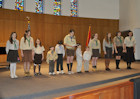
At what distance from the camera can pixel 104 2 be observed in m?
12.2

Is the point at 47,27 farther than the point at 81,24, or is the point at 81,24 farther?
the point at 81,24

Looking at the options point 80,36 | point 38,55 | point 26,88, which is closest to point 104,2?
point 80,36

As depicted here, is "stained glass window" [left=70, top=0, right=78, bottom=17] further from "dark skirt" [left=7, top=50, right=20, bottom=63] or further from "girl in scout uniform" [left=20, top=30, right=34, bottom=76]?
"dark skirt" [left=7, top=50, right=20, bottom=63]

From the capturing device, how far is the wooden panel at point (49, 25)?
9.37 metres

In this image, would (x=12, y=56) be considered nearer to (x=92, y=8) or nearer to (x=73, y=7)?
(x=73, y=7)

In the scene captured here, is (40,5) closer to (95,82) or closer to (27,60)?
(27,60)

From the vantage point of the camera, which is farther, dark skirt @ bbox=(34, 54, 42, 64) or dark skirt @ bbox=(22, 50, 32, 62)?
dark skirt @ bbox=(34, 54, 42, 64)

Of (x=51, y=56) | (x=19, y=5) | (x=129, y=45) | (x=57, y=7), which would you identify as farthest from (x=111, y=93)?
(x=57, y=7)

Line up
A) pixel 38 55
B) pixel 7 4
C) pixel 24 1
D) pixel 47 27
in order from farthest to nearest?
1. pixel 47 27
2. pixel 24 1
3. pixel 7 4
4. pixel 38 55

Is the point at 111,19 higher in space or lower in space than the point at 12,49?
higher

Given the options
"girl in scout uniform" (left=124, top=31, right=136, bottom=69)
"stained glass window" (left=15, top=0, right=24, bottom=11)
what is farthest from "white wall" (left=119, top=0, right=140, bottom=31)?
"stained glass window" (left=15, top=0, right=24, bottom=11)

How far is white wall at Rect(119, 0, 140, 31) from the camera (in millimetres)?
10055

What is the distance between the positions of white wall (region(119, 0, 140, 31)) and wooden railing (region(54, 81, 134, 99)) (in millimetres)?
8913

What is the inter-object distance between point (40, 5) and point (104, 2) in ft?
16.8
